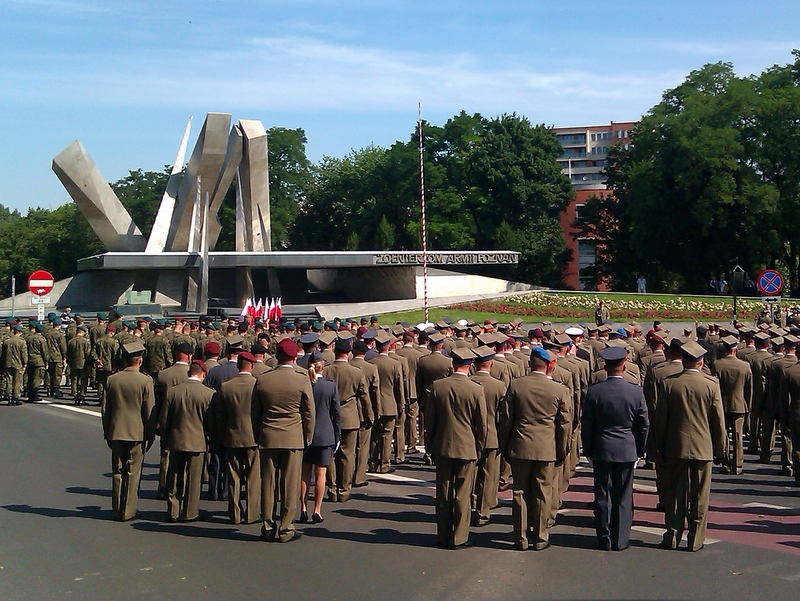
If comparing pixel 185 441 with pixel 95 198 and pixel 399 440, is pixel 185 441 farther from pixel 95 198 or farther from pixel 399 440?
pixel 95 198

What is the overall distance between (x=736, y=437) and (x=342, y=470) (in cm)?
485

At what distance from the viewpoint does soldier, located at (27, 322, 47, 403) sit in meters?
18.1

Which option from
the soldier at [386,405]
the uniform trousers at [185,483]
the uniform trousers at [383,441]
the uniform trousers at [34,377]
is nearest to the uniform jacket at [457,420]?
the uniform trousers at [185,483]

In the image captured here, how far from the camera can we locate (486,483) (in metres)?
8.31

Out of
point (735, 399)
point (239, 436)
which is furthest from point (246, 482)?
point (735, 399)

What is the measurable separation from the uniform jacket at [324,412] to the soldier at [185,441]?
3.27ft

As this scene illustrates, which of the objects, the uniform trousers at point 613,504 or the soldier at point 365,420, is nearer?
the uniform trousers at point 613,504

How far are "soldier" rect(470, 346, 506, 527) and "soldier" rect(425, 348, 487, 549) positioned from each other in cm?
39

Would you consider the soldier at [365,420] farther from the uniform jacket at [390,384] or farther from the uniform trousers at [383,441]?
the uniform trousers at [383,441]

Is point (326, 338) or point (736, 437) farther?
point (326, 338)

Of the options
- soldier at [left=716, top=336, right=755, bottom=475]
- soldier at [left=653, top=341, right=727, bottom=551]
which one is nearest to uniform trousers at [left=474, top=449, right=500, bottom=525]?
soldier at [left=653, top=341, right=727, bottom=551]

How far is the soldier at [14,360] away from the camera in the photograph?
58.0ft

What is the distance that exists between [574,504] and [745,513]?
164 centimetres

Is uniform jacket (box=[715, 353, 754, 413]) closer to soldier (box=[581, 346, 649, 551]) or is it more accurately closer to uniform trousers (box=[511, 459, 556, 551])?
soldier (box=[581, 346, 649, 551])
